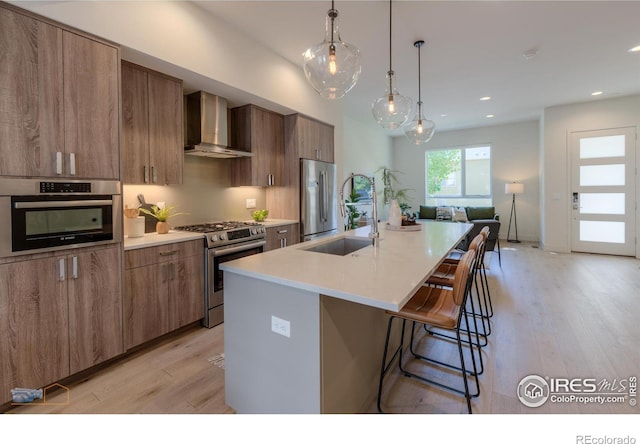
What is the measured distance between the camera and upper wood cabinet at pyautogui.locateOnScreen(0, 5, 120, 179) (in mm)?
1707

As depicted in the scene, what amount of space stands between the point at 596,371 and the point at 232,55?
13.3 feet

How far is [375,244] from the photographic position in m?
2.33

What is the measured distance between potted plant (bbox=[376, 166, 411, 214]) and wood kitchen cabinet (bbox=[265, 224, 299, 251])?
4.67 metres

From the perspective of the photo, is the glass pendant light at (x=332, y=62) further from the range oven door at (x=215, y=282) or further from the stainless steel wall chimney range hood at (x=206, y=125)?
the range oven door at (x=215, y=282)

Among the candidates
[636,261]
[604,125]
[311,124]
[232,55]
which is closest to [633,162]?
[604,125]

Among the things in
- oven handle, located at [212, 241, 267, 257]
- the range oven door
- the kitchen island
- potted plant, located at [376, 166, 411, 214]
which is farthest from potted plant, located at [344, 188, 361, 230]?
the kitchen island

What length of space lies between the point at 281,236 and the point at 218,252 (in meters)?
1.05

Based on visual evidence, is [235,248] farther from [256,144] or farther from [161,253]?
[256,144]

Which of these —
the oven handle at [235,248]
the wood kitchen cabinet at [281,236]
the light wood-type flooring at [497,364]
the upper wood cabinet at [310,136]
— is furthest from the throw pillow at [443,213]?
the oven handle at [235,248]

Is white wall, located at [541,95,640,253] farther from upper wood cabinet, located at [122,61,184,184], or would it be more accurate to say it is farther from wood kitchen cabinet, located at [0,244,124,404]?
wood kitchen cabinet, located at [0,244,124,404]

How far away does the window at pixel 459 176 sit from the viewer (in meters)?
8.06
